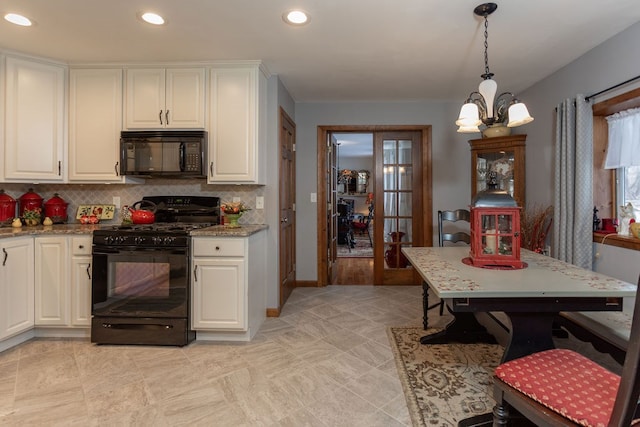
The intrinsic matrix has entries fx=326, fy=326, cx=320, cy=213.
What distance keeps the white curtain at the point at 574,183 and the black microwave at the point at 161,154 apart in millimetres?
3213

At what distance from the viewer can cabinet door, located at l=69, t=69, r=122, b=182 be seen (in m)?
2.97

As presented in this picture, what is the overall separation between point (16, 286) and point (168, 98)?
6.31 ft

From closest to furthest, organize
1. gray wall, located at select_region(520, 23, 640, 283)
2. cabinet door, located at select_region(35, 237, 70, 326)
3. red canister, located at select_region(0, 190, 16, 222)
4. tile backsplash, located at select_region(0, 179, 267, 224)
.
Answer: gray wall, located at select_region(520, 23, 640, 283) < cabinet door, located at select_region(35, 237, 70, 326) < red canister, located at select_region(0, 190, 16, 222) < tile backsplash, located at select_region(0, 179, 267, 224)

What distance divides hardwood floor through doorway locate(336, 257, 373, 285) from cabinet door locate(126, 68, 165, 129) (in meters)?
2.95

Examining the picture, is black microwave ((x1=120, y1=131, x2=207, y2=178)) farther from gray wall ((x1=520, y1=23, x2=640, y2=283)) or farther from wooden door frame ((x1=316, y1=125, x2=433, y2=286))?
gray wall ((x1=520, y1=23, x2=640, y2=283))

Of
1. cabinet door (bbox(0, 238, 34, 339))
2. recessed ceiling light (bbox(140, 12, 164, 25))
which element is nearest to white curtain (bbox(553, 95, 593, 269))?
recessed ceiling light (bbox(140, 12, 164, 25))

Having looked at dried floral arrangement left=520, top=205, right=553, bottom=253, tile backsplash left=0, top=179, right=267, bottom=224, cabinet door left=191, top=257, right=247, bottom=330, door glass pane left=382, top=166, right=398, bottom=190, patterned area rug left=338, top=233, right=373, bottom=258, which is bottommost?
patterned area rug left=338, top=233, right=373, bottom=258

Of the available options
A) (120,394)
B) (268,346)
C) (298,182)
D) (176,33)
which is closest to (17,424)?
(120,394)

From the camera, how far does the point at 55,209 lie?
10.2 feet

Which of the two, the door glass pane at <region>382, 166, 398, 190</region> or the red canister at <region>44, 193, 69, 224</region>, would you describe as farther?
the door glass pane at <region>382, 166, 398, 190</region>

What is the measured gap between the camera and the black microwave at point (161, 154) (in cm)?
291

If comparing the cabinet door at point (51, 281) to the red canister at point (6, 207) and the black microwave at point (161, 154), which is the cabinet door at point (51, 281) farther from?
the black microwave at point (161, 154)

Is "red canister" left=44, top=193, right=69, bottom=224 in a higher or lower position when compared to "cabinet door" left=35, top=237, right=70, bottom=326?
higher

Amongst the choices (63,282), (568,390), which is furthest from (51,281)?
(568,390)
